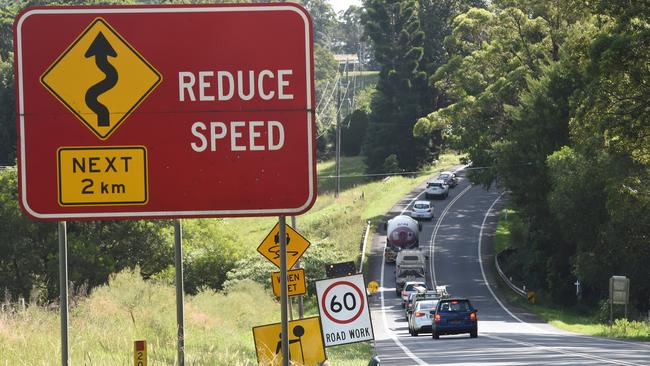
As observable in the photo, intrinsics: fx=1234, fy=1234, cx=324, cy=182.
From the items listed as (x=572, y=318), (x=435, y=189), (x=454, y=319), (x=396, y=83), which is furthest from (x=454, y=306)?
(x=396, y=83)

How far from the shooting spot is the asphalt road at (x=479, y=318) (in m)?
25.8

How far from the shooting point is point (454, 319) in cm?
3631

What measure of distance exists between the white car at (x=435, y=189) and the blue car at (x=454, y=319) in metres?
59.3

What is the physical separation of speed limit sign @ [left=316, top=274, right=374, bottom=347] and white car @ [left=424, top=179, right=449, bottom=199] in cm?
7708

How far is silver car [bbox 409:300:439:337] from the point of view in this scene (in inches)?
1561

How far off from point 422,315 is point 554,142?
26359mm

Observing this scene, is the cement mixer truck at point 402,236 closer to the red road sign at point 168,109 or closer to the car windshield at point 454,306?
the car windshield at point 454,306

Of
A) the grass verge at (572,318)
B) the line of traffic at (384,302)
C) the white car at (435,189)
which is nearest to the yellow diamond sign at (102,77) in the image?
the line of traffic at (384,302)

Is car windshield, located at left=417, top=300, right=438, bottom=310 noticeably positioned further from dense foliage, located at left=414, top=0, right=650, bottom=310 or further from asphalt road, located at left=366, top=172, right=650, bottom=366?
dense foliage, located at left=414, top=0, right=650, bottom=310

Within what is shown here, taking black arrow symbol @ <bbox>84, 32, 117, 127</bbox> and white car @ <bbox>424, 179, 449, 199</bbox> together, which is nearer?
black arrow symbol @ <bbox>84, 32, 117, 127</bbox>

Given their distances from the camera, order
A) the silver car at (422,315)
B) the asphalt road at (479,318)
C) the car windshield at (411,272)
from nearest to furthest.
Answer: the asphalt road at (479,318) → the silver car at (422,315) → the car windshield at (411,272)

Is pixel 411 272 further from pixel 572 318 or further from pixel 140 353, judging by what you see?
pixel 140 353

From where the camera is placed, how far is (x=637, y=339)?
3684 centimetres

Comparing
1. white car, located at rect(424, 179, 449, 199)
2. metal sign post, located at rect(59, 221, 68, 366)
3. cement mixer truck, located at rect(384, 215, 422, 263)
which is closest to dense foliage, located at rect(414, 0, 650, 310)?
cement mixer truck, located at rect(384, 215, 422, 263)
